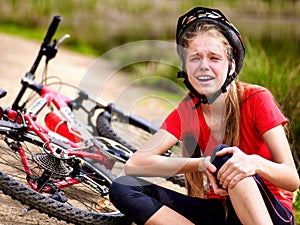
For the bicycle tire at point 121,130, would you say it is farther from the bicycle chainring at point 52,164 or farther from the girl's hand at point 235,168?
the girl's hand at point 235,168

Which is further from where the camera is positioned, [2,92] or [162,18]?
[162,18]

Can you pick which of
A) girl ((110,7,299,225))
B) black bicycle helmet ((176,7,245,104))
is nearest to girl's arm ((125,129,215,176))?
girl ((110,7,299,225))

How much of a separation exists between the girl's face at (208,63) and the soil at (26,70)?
3.16ft

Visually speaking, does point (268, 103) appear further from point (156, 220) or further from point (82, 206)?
point (82, 206)

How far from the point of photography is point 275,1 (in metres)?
22.9

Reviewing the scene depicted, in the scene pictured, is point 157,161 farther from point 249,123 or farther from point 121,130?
point 121,130

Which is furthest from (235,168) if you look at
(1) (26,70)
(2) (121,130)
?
(1) (26,70)

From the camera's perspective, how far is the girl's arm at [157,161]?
2.81m

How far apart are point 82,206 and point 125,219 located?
25 cm

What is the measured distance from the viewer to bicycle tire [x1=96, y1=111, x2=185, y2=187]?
4.08 m

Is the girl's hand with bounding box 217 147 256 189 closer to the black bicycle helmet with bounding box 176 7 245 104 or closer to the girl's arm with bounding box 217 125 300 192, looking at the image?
the girl's arm with bounding box 217 125 300 192

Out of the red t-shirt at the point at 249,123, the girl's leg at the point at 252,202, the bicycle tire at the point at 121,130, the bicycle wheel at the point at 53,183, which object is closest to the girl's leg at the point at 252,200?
the girl's leg at the point at 252,202

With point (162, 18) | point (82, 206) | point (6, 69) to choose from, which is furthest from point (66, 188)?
point (162, 18)

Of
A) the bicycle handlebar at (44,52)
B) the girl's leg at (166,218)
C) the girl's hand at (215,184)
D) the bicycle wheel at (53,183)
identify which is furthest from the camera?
the bicycle handlebar at (44,52)
